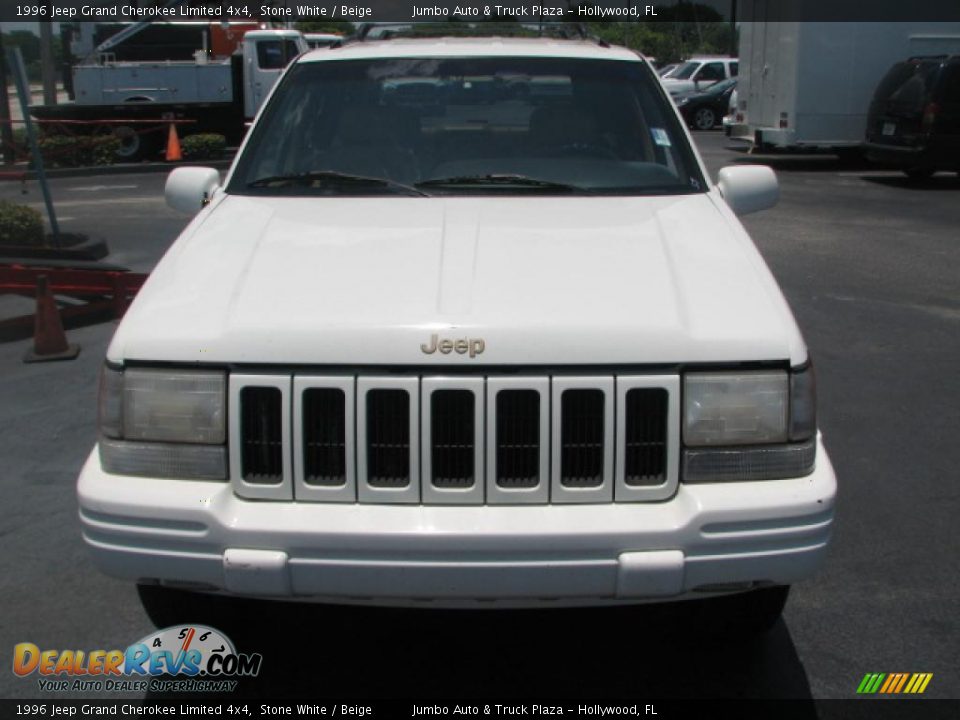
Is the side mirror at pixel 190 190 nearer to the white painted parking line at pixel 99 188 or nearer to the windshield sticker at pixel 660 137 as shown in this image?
the windshield sticker at pixel 660 137

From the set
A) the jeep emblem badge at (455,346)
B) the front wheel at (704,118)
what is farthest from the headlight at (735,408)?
the front wheel at (704,118)

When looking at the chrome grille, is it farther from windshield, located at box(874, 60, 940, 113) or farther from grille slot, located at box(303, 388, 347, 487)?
windshield, located at box(874, 60, 940, 113)

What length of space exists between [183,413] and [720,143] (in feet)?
78.4

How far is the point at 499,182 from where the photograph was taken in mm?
4227

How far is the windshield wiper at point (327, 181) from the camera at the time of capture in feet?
13.8

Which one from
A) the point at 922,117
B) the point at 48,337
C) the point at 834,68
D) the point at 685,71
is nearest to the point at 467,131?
the point at 48,337

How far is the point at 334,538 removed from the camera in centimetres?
289

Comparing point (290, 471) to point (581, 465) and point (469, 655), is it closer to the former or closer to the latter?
point (581, 465)

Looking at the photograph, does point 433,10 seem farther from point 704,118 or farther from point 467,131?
point 704,118

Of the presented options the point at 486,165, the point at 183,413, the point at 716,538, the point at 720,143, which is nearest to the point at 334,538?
the point at 183,413

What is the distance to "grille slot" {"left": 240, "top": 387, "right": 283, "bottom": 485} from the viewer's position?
301cm

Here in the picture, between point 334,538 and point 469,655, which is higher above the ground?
point 334,538

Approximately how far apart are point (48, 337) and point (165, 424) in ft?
16.0

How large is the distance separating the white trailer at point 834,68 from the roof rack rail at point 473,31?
44.4 feet
